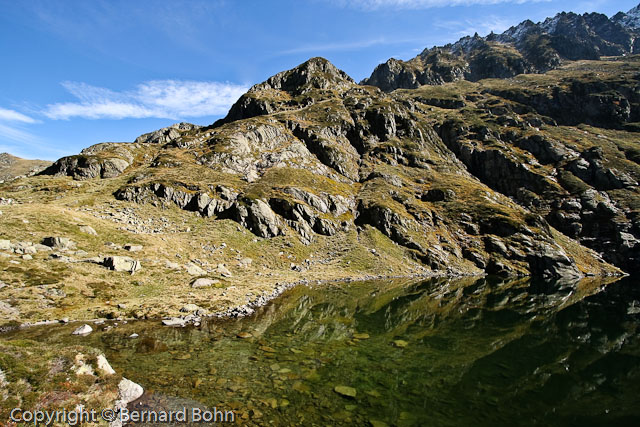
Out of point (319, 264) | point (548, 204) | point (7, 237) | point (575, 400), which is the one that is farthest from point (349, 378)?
point (548, 204)

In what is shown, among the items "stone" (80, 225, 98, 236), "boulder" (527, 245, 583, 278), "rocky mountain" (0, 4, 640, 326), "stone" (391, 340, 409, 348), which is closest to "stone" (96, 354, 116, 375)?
"rocky mountain" (0, 4, 640, 326)

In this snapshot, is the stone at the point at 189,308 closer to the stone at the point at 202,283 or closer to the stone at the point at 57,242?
the stone at the point at 202,283

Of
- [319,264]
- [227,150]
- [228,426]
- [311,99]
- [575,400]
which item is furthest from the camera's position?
[311,99]

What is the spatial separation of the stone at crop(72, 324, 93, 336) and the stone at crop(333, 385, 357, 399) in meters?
20.0

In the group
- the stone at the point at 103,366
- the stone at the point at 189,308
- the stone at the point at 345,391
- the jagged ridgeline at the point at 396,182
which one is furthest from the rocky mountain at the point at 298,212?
the stone at the point at 345,391

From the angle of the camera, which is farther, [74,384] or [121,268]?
[121,268]

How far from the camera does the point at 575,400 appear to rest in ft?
57.2

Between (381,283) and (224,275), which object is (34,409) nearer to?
(224,275)

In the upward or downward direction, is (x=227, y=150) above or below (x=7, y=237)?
above

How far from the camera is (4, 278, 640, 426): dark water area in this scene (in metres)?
14.8

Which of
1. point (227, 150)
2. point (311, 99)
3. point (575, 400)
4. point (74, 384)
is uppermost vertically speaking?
point (311, 99)

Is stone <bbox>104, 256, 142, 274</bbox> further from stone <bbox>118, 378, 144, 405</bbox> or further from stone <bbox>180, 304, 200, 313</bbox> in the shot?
stone <bbox>118, 378, 144, 405</bbox>

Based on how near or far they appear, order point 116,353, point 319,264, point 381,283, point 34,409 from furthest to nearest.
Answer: point 319,264 → point 381,283 → point 116,353 → point 34,409

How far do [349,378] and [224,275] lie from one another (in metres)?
34.4
